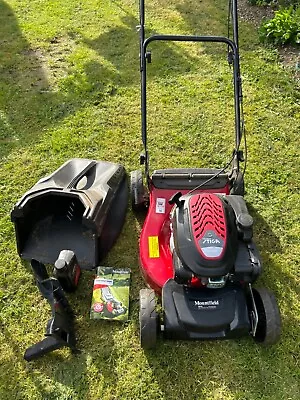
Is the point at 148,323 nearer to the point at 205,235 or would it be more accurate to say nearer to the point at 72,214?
the point at 205,235

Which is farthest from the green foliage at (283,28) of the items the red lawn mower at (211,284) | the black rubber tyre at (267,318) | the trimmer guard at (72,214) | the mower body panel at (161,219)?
the black rubber tyre at (267,318)

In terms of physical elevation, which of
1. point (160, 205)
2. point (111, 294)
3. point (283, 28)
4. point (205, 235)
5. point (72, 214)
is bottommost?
point (111, 294)

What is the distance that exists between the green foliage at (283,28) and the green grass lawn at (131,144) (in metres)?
0.15

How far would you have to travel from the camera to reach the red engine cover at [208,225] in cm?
231

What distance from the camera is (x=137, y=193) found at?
10.4 feet

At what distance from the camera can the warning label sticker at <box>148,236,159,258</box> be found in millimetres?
2787

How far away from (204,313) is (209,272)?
235mm

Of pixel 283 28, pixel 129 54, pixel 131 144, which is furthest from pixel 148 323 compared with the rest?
pixel 283 28

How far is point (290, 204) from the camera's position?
3.31 meters

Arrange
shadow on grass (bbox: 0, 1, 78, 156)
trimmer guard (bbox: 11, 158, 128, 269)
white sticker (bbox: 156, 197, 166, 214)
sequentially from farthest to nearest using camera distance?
shadow on grass (bbox: 0, 1, 78, 156)
white sticker (bbox: 156, 197, 166, 214)
trimmer guard (bbox: 11, 158, 128, 269)

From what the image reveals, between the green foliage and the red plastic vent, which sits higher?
the red plastic vent

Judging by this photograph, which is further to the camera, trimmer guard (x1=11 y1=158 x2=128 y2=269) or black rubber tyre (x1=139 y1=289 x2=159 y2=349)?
trimmer guard (x1=11 y1=158 x2=128 y2=269)

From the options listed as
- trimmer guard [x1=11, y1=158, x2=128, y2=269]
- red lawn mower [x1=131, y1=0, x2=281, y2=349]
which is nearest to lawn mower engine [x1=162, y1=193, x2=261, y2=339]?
red lawn mower [x1=131, y1=0, x2=281, y2=349]

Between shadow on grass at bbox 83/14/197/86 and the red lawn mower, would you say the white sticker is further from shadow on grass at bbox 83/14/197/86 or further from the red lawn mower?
shadow on grass at bbox 83/14/197/86
